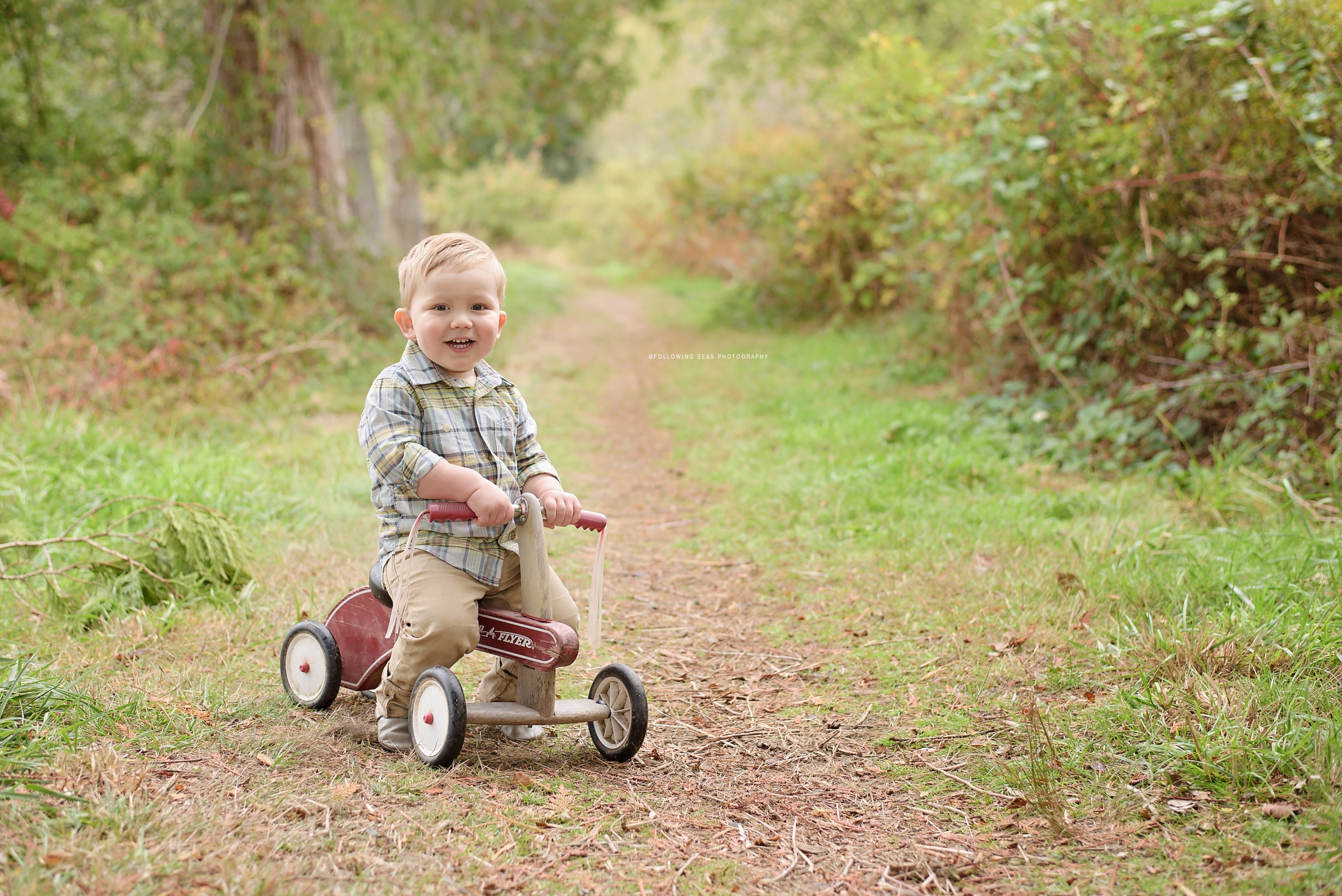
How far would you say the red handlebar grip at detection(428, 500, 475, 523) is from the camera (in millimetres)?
2762

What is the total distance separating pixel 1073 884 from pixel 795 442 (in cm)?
489

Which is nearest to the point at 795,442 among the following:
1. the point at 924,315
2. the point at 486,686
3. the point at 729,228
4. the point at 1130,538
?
the point at 1130,538

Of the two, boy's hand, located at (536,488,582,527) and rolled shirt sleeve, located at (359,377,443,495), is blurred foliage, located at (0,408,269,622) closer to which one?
rolled shirt sleeve, located at (359,377,443,495)

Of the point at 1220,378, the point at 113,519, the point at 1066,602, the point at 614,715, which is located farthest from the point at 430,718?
the point at 1220,378

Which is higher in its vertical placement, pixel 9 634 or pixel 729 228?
pixel 729 228

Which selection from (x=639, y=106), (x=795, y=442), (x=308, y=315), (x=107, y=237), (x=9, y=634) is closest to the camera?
(x=9, y=634)

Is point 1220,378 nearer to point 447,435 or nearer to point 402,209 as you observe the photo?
point 447,435

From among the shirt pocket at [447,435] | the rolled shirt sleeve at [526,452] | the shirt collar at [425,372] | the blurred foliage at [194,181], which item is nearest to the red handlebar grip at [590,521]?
the rolled shirt sleeve at [526,452]

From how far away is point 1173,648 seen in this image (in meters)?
3.34

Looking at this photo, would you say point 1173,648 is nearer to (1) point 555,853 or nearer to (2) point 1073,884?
(2) point 1073,884

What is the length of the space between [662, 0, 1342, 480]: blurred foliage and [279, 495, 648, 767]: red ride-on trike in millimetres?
3780

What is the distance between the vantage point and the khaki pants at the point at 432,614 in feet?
9.43

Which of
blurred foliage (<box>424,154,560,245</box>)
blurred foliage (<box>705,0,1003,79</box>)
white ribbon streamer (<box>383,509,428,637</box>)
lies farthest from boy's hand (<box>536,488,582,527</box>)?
blurred foliage (<box>424,154,560,245</box>)

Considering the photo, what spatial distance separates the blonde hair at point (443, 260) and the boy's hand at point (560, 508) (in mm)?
616
